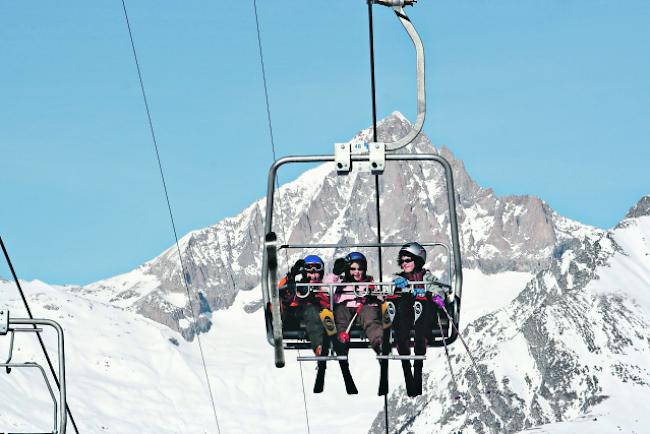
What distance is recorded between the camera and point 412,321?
2195 centimetres

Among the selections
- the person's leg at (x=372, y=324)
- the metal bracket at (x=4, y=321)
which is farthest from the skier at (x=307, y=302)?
the metal bracket at (x=4, y=321)

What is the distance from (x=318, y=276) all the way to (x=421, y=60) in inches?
276

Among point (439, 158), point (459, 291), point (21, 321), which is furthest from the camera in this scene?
point (459, 291)

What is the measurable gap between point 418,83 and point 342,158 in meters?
1.38

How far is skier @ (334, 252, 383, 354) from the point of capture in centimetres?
2173

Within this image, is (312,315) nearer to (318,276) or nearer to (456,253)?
(318,276)

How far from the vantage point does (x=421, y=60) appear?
1722 centimetres

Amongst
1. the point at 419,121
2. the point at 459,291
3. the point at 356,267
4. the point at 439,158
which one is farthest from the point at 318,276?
the point at 419,121

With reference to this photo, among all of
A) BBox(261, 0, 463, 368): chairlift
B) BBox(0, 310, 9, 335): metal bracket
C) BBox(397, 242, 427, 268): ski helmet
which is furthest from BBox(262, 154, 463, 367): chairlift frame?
BBox(0, 310, 9, 335): metal bracket

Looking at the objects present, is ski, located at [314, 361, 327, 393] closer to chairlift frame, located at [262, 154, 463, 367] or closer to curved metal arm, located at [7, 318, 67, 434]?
chairlift frame, located at [262, 154, 463, 367]

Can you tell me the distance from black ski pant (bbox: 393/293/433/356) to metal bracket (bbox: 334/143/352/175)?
16.8 feet

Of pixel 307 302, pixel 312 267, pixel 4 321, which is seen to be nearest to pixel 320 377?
pixel 307 302

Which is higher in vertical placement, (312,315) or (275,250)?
(275,250)

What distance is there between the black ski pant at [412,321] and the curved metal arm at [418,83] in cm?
510
